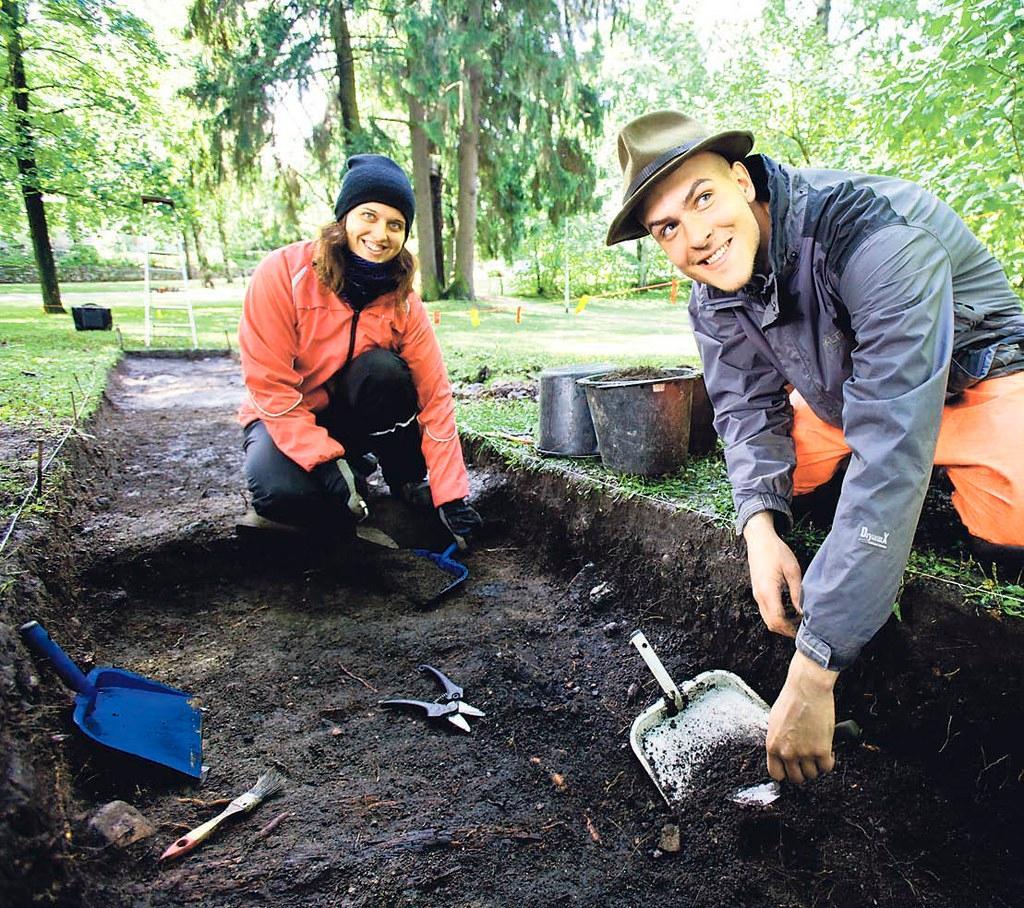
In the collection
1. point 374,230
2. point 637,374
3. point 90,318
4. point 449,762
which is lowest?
point 449,762

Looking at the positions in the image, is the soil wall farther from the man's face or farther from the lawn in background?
the lawn in background

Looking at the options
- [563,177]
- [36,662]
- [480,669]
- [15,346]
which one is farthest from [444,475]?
[563,177]

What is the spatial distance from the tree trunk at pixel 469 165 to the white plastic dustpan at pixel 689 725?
37.8 ft

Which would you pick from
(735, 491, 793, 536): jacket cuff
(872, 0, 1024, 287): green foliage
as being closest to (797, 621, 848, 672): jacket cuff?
(735, 491, 793, 536): jacket cuff

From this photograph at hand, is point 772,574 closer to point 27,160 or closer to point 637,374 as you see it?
point 637,374

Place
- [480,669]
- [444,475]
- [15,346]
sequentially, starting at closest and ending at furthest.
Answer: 1. [480,669]
2. [444,475]
3. [15,346]

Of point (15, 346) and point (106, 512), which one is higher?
point (15, 346)

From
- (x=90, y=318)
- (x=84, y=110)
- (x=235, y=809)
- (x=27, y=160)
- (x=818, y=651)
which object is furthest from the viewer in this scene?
(x=84, y=110)

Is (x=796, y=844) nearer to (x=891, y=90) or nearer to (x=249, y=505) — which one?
(x=249, y=505)

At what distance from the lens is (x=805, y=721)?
4.03 ft

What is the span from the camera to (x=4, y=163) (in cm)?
745

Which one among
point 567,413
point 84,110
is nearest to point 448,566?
point 567,413

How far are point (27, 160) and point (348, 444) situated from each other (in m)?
8.89

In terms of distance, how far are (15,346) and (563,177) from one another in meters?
9.48
